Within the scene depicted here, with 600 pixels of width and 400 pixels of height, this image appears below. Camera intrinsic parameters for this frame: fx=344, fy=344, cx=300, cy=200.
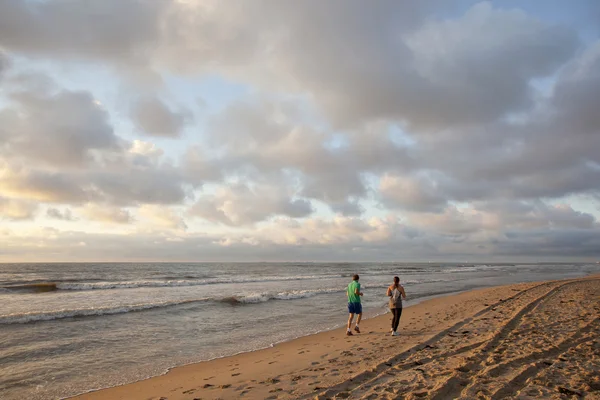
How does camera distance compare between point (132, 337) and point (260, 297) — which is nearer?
point (132, 337)

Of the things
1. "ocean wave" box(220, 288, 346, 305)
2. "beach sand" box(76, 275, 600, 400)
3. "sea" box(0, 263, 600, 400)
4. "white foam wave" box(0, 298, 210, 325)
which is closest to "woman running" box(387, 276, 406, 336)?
"beach sand" box(76, 275, 600, 400)

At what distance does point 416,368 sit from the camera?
7105 millimetres

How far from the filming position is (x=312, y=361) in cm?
857

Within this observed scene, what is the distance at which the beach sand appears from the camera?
588 cm

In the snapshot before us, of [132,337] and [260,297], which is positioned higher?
[132,337]

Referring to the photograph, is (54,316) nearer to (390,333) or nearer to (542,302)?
(390,333)

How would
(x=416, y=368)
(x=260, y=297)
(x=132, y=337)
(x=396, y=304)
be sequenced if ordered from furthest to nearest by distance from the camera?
(x=260, y=297)
(x=132, y=337)
(x=396, y=304)
(x=416, y=368)

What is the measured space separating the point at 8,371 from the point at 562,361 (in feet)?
43.1

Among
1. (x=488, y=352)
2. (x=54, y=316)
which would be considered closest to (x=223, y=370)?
(x=488, y=352)

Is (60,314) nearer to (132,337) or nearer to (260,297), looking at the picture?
(132,337)

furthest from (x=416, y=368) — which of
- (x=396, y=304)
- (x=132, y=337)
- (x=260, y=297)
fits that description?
(x=260, y=297)

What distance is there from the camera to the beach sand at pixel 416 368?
588 cm

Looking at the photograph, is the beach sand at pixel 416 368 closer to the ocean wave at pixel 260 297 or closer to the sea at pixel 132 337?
the sea at pixel 132 337

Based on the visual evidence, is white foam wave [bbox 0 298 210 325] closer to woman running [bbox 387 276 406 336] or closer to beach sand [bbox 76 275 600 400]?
beach sand [bbox 76 275 600 400]
